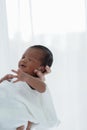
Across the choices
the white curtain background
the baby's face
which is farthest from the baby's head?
the white curtain background

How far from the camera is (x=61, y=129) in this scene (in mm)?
1659

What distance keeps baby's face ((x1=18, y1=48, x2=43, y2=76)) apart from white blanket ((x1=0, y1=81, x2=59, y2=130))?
67mm

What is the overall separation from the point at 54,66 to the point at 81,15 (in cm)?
33

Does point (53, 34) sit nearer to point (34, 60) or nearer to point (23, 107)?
point (34, 60)

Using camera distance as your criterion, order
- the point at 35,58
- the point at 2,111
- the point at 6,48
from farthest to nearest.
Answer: the point at 6,48 → the point at 35,58 → the point at 2,111

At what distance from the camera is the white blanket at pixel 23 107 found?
1.08 metres

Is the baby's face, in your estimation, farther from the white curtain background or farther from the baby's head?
the white curtain background

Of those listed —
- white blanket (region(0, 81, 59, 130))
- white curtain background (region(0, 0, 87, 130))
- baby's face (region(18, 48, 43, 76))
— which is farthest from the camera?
white curtain background (region(0, 0, 87, 130))

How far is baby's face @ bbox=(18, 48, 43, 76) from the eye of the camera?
1189 mm

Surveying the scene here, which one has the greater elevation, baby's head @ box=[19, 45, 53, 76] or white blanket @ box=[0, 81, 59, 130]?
baby's head @ box=[19, 45, 53, 76]

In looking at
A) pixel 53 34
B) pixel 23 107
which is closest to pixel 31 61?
pixel 23 107

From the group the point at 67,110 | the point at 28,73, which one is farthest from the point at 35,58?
the point at 67,110

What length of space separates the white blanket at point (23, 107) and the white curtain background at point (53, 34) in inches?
18.3

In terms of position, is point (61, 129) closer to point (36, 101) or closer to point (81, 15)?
point (36, 101)
